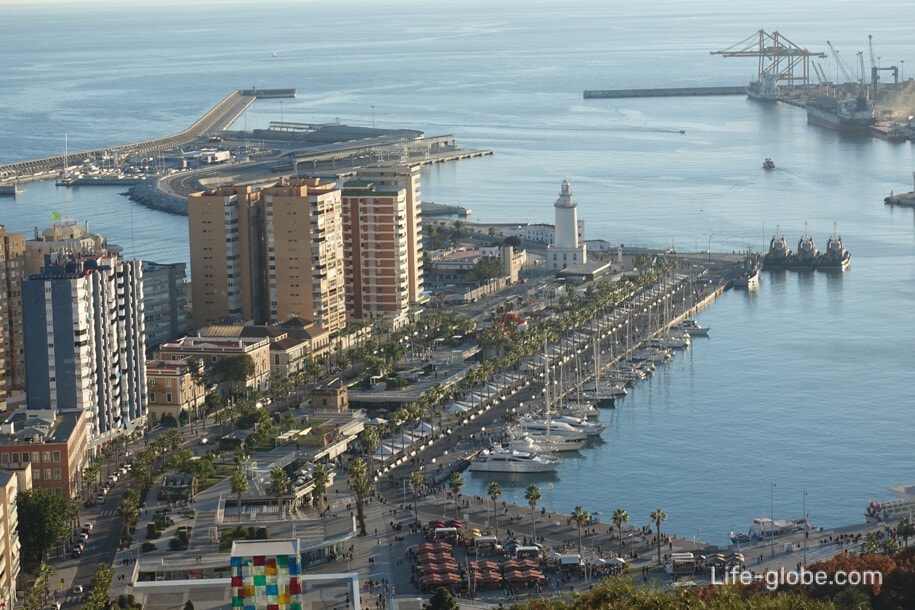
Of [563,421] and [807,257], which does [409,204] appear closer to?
[563,421]

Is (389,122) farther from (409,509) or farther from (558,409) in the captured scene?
(409,509)

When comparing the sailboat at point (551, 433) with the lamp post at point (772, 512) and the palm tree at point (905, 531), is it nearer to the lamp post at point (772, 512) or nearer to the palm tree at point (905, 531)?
the lamp post at point (772, 512)

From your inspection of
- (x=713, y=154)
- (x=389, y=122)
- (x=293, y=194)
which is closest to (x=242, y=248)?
(x=293, y=194)

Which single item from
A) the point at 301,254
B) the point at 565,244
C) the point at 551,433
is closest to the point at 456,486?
the point at 551,433

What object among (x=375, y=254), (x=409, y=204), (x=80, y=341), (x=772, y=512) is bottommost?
(x=772, y=512)

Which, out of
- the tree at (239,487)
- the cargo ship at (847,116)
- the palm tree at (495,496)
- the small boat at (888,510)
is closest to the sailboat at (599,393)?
the palm tree at (495,496)

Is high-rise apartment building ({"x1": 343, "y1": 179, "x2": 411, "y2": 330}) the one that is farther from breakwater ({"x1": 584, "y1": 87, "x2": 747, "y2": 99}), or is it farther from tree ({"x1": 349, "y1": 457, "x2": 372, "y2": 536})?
breakwater ({"x1": 584, "y1": 87, "x2": 747, "y2": 99})
